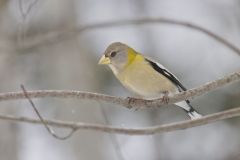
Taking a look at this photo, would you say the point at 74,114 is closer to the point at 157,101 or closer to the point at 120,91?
the point at 120,91

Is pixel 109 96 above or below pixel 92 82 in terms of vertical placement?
above

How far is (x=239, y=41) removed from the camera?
925 centimetres

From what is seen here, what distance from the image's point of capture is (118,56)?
5.00 meters

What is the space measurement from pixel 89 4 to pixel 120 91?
8.43 ft

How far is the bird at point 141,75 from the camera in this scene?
4.76 m

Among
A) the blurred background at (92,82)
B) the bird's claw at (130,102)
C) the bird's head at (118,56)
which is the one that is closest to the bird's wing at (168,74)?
the bird's head at (118,56)

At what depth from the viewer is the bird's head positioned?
4910 millimetres

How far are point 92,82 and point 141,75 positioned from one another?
3.38 meters

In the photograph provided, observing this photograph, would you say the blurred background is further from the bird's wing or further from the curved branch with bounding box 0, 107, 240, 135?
the curved branch with bounding box 0, 107, 240, 135

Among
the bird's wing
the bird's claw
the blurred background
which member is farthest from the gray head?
the blurred background

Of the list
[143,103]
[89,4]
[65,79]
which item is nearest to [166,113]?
[65,79]

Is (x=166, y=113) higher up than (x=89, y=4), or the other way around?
(x=89, y=4)

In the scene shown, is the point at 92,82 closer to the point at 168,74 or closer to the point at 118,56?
the point at 118,56

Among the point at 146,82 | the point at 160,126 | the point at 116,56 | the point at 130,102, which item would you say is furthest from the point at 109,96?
the point at 116,56
